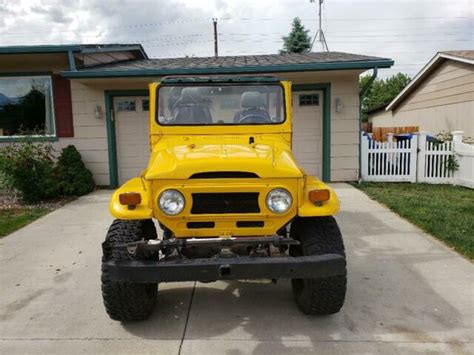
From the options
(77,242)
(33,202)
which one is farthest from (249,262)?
(33,202)

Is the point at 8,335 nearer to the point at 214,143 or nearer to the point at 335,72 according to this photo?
the point at 214,143

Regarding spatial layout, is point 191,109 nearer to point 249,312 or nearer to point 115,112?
point 249,312

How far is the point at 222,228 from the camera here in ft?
10.4

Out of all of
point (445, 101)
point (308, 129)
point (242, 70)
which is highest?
point (242, 70)

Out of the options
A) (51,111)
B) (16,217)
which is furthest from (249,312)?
(51,111)

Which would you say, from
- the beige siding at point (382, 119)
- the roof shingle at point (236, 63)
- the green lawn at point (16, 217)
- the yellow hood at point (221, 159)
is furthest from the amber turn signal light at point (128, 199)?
the beige siding at point (382, 119)

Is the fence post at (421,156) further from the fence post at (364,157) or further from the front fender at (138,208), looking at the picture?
the front fender at (138,208)

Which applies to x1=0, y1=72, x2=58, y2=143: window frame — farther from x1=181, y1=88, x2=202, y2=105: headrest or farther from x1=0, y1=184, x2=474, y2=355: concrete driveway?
x1=181, y1=88, x2=202, y2=105: headrest

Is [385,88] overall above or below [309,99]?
above

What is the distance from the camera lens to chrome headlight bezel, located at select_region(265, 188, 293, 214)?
311 cm

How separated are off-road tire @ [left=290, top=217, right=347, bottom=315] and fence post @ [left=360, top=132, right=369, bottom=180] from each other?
7014 millimetres

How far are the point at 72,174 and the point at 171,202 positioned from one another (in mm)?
7054

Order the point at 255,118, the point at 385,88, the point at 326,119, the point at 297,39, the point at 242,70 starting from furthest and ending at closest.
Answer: the point at 385,88 < the point at 297,39 < the point at 326,119 < the point at 242,70 < the point at 255,118

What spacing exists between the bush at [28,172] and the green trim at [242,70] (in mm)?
1919
